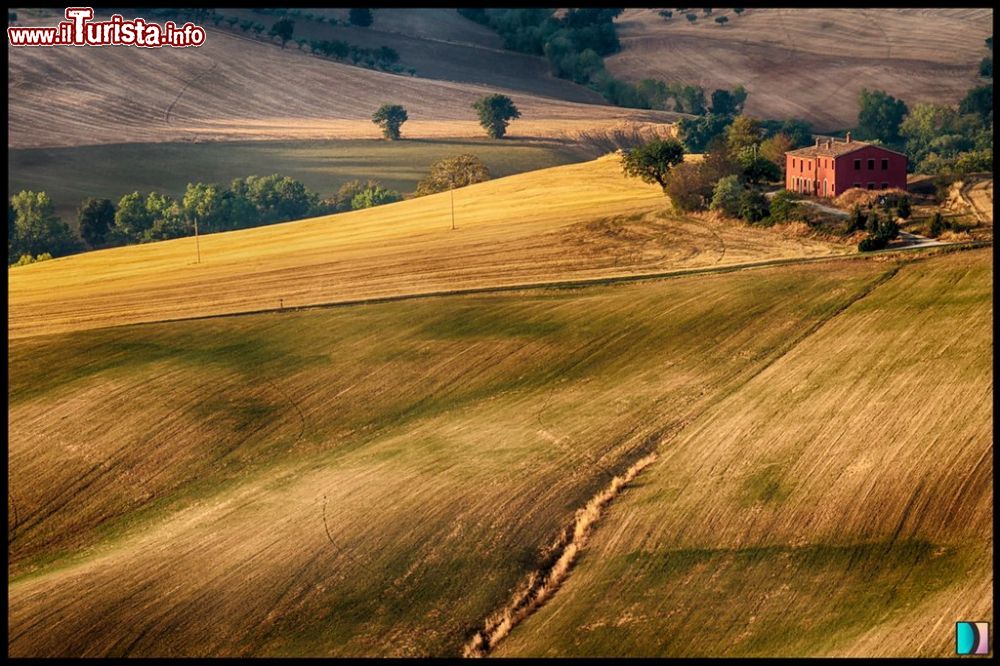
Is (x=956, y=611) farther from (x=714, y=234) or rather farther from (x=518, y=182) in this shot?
(x=518, y=182)

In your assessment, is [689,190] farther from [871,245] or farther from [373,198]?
[373,198]

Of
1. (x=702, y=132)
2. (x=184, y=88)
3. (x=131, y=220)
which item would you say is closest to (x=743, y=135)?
(x=702, y=132)

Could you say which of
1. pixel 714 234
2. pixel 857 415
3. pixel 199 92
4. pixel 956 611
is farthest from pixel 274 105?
pixel 956 611

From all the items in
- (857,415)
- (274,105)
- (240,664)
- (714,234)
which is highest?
(274,105)

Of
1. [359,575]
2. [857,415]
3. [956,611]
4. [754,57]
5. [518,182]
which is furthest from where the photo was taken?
[754,57]

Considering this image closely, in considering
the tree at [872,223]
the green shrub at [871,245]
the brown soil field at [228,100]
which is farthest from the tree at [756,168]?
the brown soil field at [228,100]

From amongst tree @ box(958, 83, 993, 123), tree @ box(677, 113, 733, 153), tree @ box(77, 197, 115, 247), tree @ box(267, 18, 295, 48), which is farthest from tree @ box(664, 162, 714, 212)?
tree @ box(267, 18, 295, 48)

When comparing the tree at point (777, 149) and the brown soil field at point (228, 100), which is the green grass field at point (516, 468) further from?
the brown soil field at point (228, 100)
